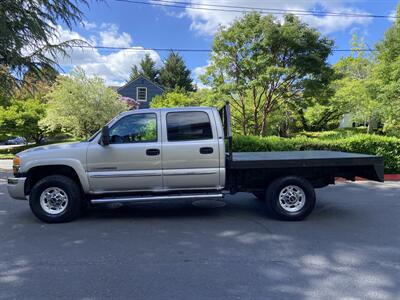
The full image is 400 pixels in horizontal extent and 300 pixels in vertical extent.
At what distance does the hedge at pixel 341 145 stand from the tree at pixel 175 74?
40275mm

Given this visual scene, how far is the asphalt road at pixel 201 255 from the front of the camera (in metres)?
3.54

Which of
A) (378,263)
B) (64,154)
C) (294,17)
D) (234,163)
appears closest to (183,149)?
(234,163)

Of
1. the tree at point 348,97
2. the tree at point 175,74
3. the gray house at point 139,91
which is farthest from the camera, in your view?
the tree at point 175,74

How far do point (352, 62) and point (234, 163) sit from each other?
29.7 metres

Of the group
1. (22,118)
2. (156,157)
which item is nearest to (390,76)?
(156,157)

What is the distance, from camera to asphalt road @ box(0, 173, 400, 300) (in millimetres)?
3545

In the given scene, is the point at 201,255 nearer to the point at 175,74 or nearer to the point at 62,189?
the point at 62,189

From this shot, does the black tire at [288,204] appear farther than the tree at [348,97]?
No

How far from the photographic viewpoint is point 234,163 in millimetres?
6043

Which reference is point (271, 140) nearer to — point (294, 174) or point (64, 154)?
point (294, 174)

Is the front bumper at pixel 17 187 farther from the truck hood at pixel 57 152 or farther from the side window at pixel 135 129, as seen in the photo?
the side window at pixel 135 129

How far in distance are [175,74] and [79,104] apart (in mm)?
31772

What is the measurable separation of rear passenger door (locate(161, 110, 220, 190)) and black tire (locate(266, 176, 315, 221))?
1.02m

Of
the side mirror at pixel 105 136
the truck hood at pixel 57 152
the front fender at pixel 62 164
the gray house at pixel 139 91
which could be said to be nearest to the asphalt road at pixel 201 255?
the front fender at pixel 62 164
